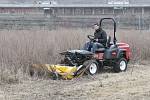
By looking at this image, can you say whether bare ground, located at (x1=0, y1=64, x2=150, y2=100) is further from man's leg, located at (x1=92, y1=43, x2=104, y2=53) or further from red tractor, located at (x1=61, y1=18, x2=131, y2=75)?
man's leg, located at (x1=92, y1=43, x2=104, y2=53)

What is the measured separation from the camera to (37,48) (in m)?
15.0

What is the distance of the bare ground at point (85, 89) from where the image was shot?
410 inches

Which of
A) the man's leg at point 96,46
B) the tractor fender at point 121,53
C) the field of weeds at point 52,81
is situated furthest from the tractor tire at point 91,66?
the tractor fender at point 121,53

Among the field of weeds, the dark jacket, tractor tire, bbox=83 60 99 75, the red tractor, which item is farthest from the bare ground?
the dark jacket

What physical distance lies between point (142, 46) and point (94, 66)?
5.24 m

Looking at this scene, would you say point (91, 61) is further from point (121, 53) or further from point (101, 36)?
point (121, 53)

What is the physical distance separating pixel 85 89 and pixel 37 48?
161 inches

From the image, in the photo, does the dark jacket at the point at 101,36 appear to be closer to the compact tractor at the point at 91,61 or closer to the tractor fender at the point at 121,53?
the compact tractor at the point at 91,61

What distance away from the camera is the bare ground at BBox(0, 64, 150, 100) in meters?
10.4

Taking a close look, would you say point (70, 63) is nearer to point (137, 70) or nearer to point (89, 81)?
point (89, 81)

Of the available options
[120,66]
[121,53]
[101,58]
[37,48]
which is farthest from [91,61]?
[37,48]

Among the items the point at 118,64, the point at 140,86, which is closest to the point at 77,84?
the point at 140,86

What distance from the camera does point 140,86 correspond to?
1166 centimetres

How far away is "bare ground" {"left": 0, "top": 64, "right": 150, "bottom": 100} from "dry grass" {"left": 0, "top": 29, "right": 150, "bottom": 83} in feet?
2.41
